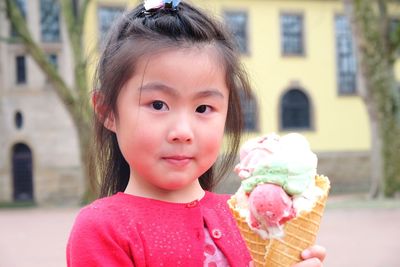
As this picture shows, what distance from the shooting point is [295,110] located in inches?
988

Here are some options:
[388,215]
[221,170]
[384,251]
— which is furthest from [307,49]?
[221,170]

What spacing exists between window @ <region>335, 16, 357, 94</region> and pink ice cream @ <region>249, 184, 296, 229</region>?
24526mm

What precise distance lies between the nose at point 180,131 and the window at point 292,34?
23.8 metres

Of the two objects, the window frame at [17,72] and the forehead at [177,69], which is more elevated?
the window frame at [17,72]

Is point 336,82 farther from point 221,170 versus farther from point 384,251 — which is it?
point 221,170

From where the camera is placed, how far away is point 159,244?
1.78 meters

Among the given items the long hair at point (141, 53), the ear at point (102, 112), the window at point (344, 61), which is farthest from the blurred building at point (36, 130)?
the ear at point (102, 112)

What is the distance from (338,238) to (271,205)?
7908 mm

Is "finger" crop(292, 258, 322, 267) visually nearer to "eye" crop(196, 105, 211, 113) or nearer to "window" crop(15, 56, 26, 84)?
"eye" crop(196, 105, 211, 113)

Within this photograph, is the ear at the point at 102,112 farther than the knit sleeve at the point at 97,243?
Yes

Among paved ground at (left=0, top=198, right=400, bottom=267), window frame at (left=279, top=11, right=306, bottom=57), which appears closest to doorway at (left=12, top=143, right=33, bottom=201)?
paved ground at (left=0, top=198, right=400, bottom=267)

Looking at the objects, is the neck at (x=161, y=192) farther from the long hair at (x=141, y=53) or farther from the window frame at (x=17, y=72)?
the window frame at (x=17, y=72)

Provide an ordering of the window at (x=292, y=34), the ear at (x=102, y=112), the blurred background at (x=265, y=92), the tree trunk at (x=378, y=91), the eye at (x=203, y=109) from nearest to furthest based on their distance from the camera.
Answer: the eye at (x=203, y=109)
the ear at (x=102, y=112)
the tree trunk at (x=378, y=91)
the blurred background at (x=265, y=92)
the window at (x=292, y=34)

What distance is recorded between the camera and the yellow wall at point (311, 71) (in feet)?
81.4
